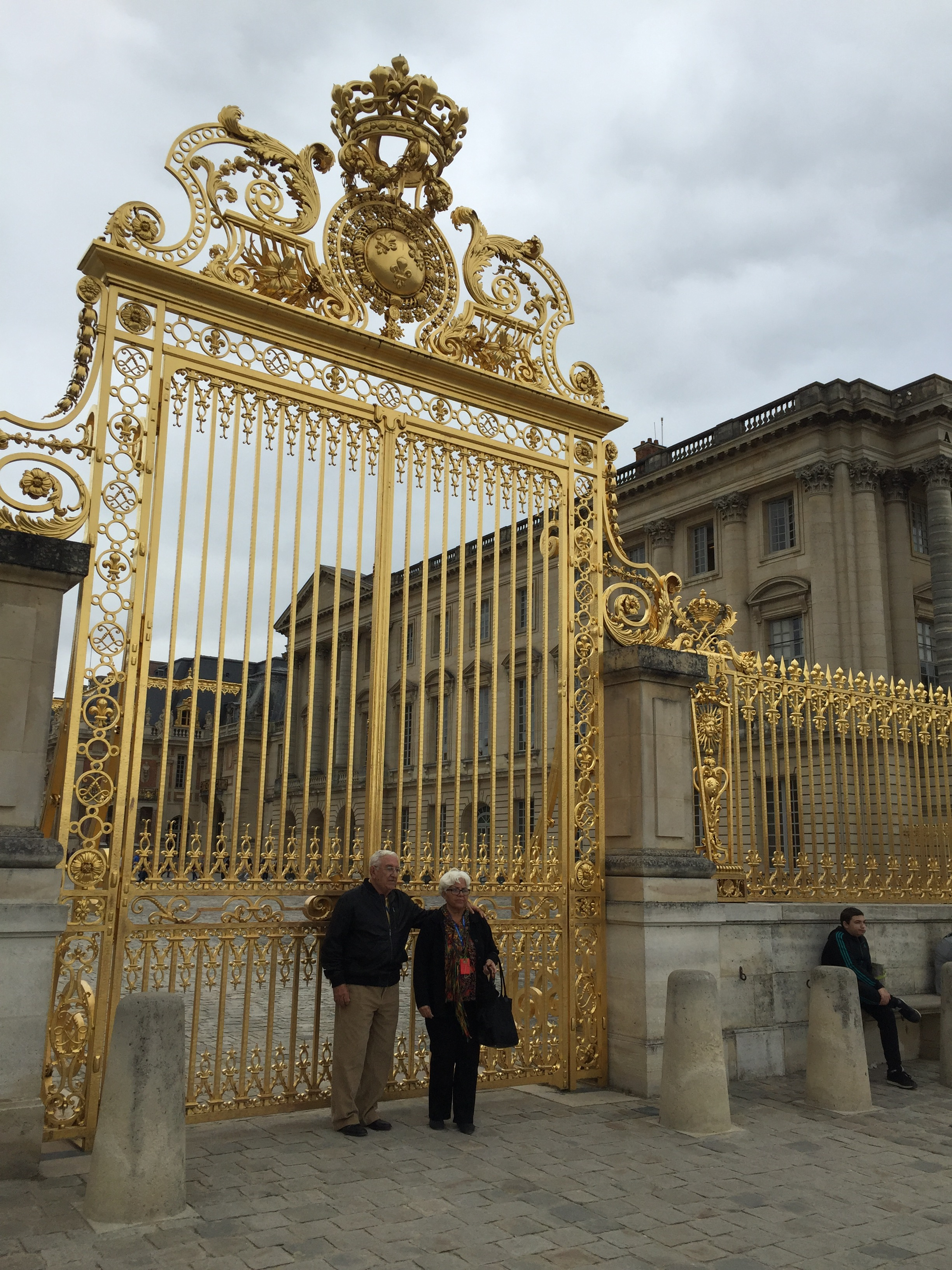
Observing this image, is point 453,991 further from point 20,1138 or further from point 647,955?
Answer: point 20,1138

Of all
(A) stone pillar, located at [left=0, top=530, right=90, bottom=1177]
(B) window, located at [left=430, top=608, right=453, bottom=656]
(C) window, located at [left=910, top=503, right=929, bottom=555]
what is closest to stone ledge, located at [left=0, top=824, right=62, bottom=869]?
(A) stone pillar, located at [left=0, top=530, right=90, bottom=1177]

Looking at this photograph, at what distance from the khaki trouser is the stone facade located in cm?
2495

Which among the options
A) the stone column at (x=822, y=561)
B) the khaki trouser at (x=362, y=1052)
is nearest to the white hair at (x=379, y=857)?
the khaki trouser at (x=362, y=1052)

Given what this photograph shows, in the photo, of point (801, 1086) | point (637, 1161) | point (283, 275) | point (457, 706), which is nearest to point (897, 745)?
point (801, 1086)

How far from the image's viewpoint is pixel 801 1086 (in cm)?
820

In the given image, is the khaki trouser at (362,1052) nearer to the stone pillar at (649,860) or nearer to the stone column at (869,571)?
the stone pillar at (649,860)

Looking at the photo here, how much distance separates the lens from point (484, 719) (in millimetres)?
13664

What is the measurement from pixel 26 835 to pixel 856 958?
22.0 ft

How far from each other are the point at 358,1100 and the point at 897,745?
656 cm

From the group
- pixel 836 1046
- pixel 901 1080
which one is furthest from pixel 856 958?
pixel 836 1046

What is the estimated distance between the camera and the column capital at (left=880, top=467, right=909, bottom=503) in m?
32.1

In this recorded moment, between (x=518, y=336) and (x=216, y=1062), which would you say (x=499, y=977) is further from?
(x=518, y=336)

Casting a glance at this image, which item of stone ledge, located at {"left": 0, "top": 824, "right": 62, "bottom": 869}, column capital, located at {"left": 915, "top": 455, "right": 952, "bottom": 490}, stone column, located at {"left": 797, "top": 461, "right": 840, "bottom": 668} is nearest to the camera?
stone ledge, located at {"left": 0, "top": 824, "right": 62, "bottom": 869}

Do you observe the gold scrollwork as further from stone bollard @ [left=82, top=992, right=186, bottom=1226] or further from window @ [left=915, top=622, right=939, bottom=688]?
window @ [left=915, top=622, right=939, bottom=688]
